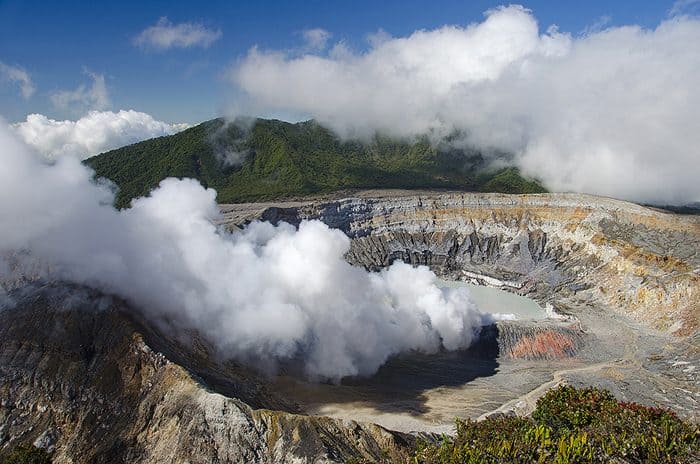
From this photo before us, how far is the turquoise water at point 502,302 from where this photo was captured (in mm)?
90812

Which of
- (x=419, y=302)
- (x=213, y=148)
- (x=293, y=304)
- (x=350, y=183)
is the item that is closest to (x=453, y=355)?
(x=419, y=302)

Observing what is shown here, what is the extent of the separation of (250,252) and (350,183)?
108m

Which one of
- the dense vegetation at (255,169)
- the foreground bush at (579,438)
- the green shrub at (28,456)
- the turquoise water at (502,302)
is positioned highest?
the dense vegetation at (255,169)

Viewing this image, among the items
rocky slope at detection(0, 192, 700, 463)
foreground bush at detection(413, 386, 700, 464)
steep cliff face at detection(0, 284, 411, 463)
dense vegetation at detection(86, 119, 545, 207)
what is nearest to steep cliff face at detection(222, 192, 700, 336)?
rocky slope at detection(0, 192, 700, 463)

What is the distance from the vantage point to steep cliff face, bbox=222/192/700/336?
277 feet

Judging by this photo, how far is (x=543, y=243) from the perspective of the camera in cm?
11469

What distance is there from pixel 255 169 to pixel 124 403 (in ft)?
476

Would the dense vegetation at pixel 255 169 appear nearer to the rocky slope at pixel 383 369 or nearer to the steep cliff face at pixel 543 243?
the steep cliff face at pixel 543 243

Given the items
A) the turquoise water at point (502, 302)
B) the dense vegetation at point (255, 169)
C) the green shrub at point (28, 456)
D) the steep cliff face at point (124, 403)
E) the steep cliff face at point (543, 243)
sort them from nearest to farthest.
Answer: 1. the green shrub at point (28, 456)
2. the steep cliff face at point (124, 403)
3. the steep cliff face at point (543, 243)
4. the turquoise water at point (502, 302)
5. the dense vegetation at point (255, 169)

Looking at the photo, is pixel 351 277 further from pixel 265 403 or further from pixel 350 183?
pixel 350 183

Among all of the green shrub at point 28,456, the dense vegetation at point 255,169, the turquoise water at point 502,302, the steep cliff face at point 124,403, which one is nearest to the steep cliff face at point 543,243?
the turquoise water at point 502,302

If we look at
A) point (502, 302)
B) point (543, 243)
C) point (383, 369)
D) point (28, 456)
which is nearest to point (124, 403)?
point (28, 456)

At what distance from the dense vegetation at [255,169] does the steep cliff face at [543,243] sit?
41.1 m

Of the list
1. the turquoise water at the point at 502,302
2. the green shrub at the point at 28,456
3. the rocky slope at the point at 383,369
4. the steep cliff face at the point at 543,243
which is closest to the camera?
the green shrub at the point at 28,456
